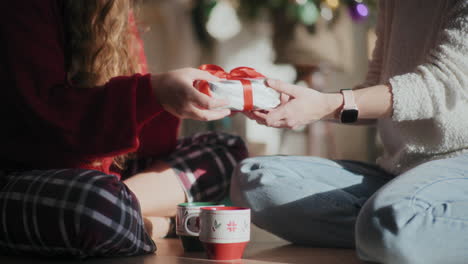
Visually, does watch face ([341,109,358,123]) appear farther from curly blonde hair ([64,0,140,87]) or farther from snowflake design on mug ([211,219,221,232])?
curly blonde hair ([64,0,140,87])

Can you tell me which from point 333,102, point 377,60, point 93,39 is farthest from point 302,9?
point 333,102

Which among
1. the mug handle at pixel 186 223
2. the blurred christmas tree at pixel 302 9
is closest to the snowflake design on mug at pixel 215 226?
the mug handle at pixel 186 223

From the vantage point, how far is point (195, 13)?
11.8 feet

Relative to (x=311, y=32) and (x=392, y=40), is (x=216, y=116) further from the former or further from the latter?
(x=311, y=32)

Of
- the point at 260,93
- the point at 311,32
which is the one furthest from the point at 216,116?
the point at 311,32

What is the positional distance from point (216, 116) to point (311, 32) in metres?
1.78

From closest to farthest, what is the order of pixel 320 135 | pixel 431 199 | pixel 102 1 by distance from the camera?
pixel 431 199, pixel 102 1, pixel 320 135

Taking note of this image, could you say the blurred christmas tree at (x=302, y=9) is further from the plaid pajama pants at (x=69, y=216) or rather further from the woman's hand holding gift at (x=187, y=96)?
the plaid pajama pants at (x=69, y=216)

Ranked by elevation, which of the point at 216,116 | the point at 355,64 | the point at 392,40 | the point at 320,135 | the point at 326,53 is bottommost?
the point at 320,135

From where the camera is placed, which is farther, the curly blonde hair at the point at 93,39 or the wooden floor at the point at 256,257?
the curly blonde hair at the point at 93,39

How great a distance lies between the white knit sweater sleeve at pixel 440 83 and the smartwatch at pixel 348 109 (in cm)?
8

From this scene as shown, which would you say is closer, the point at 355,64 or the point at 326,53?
the point at 326,53

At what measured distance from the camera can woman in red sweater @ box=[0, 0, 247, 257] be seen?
41.2 inches

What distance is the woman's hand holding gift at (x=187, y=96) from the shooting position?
104 centimetres
